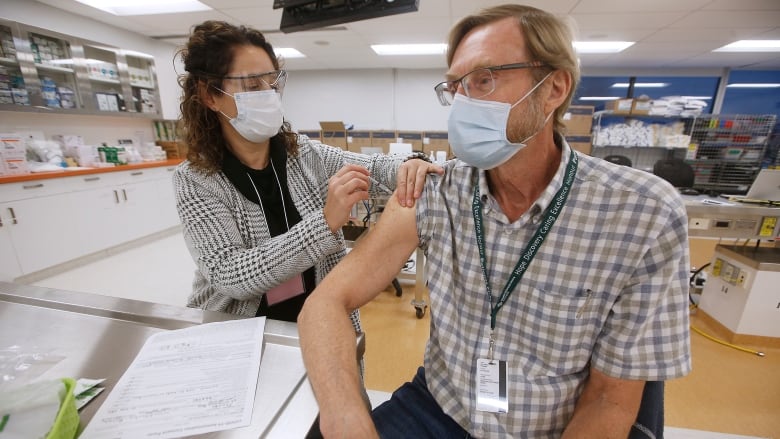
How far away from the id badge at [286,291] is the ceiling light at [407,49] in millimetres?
5358

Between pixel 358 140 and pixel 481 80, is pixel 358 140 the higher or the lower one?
the lower one

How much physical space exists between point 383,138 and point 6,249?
4678mm

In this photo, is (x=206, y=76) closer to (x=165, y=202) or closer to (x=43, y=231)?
(x=43, y=231)

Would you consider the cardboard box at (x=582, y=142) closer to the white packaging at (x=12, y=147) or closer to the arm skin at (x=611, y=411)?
the arm skin at (x=611, y=411)

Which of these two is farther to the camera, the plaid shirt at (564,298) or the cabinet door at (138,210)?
the cabinet door at (138,210)

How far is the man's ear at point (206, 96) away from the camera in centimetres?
117

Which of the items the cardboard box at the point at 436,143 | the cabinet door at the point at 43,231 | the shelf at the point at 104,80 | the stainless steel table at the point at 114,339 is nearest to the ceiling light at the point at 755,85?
the cardboard box at the point at 436,143

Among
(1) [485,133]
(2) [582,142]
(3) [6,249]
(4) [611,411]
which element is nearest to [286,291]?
(1) [485,133]

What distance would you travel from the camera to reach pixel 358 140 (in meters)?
5.86

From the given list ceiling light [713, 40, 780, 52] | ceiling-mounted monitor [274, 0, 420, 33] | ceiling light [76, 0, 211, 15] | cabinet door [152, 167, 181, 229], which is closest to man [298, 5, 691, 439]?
ceiling-mounted monitor [274, 0, 420, 33]

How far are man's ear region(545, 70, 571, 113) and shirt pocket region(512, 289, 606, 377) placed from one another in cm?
54

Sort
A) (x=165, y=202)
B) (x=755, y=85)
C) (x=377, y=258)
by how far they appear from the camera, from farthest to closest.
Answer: (x=755, y=85), (x=165, y=202), (x=377, y=258)

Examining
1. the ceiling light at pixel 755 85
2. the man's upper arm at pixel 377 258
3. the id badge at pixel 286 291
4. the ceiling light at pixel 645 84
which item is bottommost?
the id badge at pixel 286 291

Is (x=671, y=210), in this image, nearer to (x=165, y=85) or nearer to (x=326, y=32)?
(x=326, y=32)
